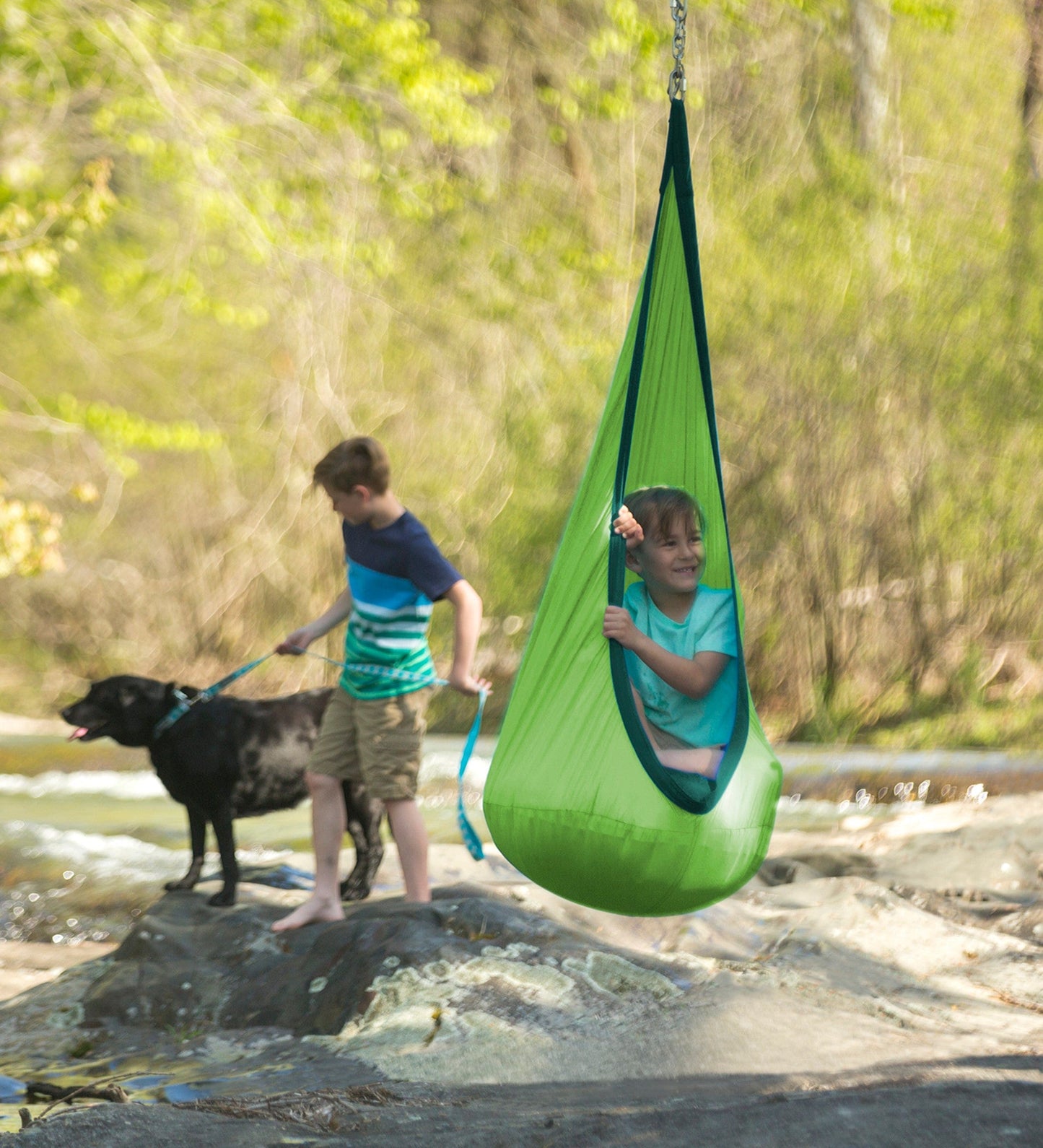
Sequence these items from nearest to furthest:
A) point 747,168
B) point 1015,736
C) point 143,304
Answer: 1. point 1015,736
2. point 747,168
3. point 143,304

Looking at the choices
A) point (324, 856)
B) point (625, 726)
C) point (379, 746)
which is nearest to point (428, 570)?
point (379, 746)

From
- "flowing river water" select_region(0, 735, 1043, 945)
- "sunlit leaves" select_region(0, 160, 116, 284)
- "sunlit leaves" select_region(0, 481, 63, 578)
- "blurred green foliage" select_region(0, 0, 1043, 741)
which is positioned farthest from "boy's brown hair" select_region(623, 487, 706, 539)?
"sunlit leaves" select_region(0, 160, 116, 284)

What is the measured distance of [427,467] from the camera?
859 centimetres

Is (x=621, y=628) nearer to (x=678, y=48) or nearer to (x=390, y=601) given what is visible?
(x=390, y=601)

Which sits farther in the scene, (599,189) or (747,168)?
(599,189)

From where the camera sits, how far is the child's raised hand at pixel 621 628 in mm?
2795

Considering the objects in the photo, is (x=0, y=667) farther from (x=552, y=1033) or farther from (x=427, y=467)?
(x=552, y=1033)

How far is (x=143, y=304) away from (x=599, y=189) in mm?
3569

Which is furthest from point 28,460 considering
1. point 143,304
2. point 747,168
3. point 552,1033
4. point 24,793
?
point 552,1033

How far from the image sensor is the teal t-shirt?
2.89 metres

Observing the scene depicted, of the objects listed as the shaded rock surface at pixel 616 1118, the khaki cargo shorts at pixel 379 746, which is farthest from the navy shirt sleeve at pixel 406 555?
the shaded rock surface at pixel 616 1118

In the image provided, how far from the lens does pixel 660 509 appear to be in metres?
2.94

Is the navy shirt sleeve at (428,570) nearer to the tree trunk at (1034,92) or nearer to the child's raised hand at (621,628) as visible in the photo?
the child's raised hand at (621,628)

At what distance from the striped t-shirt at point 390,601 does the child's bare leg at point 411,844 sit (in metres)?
0.31
